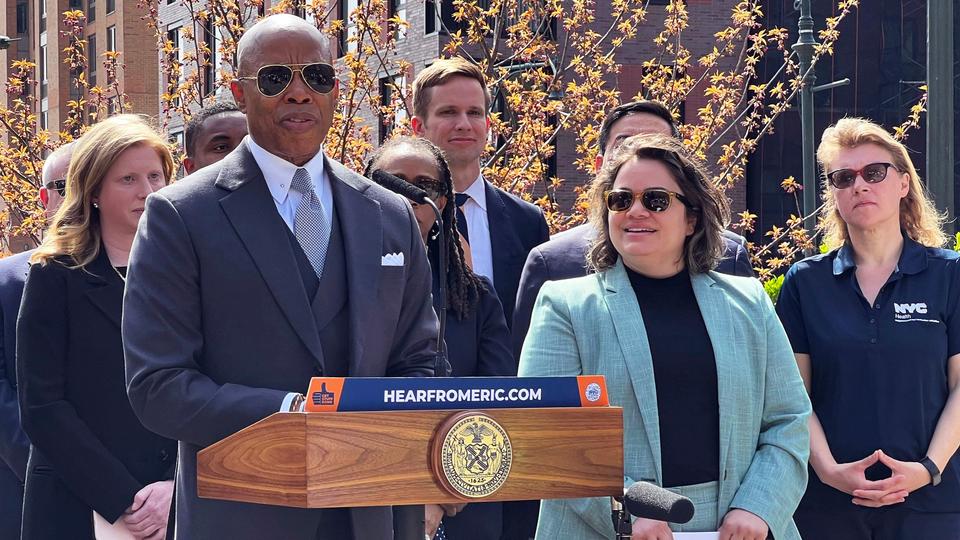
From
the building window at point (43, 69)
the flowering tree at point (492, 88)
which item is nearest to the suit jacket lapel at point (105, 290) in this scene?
the flowering tree at point (492, 88)

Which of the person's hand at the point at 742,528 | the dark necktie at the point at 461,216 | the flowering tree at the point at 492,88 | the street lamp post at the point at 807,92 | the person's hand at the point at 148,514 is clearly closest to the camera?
the person's hand at the point at 742,528

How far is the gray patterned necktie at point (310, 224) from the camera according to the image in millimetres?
3885

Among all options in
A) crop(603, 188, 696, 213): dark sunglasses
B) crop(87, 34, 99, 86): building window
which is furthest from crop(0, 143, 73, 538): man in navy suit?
crop(87, 34, 99, 86): building window

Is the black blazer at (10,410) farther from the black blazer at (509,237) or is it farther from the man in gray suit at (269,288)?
the man in gray suit at (269,288)

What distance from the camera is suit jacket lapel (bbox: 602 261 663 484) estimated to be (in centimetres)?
453

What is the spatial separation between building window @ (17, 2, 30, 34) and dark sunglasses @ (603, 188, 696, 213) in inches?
2583

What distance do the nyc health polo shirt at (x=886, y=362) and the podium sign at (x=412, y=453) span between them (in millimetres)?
2634

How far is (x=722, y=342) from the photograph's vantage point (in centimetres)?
466

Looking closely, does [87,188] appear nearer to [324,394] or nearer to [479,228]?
[479,228]

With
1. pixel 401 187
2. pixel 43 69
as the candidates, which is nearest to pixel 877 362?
pixel 401 187

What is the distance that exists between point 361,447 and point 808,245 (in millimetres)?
12700

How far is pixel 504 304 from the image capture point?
6328 mm

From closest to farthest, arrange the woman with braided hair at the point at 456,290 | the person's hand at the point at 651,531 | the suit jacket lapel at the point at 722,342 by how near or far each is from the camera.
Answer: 1. the person's hand at the point at 651,531
2. the suit jacket lapel at the point at 722,342
3. the woman with braided hair at the point at 456,290

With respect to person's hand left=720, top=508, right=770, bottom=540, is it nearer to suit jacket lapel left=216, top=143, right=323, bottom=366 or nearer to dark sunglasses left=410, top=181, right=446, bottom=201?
suit jacket lapel left=216, top=143, right=323, bottom=366
